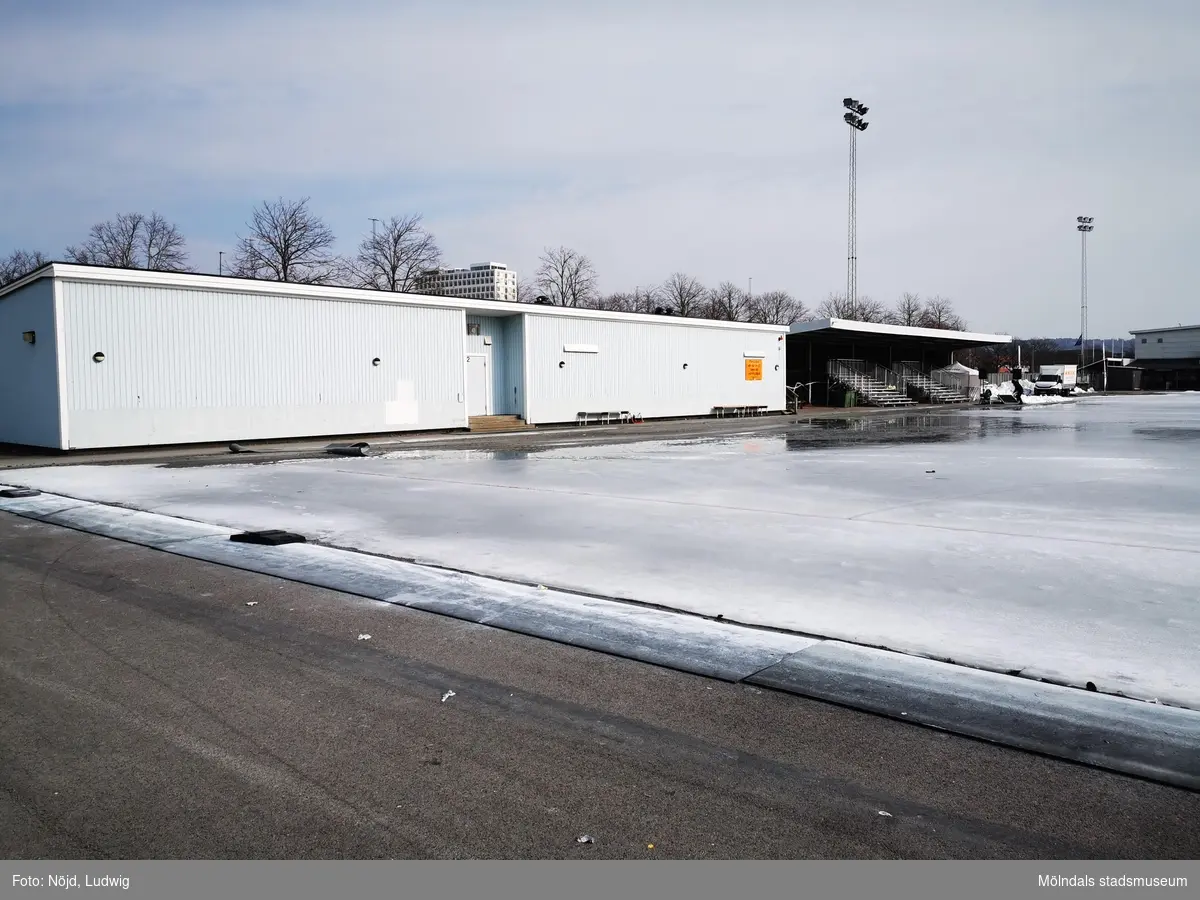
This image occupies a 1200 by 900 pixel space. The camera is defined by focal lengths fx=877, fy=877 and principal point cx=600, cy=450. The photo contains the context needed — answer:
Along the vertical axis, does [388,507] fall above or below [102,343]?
below

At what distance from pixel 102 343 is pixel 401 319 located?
30.1 feet

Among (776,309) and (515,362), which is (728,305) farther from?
(515,362)

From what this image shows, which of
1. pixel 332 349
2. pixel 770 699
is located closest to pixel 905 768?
pixel 770 699

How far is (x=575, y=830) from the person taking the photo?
10.7 feet

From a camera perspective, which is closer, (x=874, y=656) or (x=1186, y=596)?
(x=874, y=656)

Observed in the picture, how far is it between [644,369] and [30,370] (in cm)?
2219

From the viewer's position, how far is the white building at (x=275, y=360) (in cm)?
2236

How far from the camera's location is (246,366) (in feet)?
82.7

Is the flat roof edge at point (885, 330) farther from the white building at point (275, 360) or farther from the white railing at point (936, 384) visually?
the white building at point (275, 360)

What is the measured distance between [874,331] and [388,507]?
4096 cm

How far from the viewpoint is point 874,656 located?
209 inches

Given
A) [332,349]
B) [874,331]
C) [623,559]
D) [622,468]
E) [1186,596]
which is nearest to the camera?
[1186,596]
